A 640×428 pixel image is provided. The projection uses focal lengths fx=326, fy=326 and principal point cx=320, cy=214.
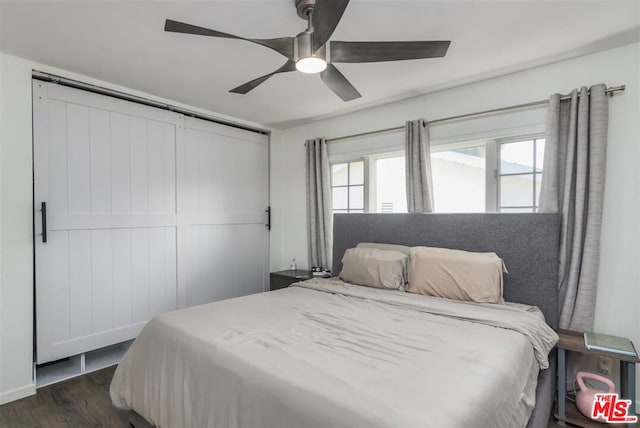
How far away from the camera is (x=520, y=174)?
2777mm

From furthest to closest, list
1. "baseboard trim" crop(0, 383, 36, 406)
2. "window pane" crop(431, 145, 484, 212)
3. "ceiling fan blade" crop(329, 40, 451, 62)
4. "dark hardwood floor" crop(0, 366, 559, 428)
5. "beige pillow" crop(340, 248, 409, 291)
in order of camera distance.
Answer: "window pane" crop(431, 145, 484, 212), "beige pillow" crop(340, 248, 409, 291), "baseboard trim" crop(0, 383, 36, 406), "dark hardwood floor" crop(0, 366, 559, 428), "ceiling fan blade" crop(329, 40, 451, 62)

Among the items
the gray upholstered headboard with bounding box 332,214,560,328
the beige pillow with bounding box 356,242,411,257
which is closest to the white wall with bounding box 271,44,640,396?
the gray upholstered headboard with bounding box 332,214,560,328

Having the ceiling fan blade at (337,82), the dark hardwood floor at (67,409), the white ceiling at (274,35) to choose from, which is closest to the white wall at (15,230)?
the dark hardwood floor at (67,409)

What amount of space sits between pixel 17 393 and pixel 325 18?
130 inches

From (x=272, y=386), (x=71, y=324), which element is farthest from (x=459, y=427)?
(x=71, y=324)

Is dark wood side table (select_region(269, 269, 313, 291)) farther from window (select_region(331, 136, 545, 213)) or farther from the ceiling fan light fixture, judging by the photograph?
the ceiling fan light fixture

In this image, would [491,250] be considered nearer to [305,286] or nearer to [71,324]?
[305,286]

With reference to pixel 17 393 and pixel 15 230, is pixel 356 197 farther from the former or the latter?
pixel 17 393

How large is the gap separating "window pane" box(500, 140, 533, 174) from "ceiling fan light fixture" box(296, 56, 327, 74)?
76.4 inches

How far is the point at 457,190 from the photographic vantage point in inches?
124

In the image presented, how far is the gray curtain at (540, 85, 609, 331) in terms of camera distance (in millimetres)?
2289

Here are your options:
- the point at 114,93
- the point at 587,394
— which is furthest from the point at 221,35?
the point at 587,394

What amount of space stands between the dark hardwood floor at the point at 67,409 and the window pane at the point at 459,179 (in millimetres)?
3133

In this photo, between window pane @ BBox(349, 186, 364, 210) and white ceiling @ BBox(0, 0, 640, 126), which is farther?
window pane @ BBox(349, 186, 364, 210)
